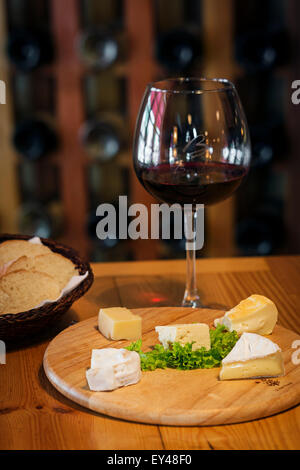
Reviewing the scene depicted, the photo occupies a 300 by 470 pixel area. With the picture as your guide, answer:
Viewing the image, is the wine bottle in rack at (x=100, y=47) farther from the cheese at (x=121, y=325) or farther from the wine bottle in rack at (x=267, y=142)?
the cheese at (x=121, y=325)

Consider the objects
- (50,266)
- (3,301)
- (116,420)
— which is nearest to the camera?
(116,420)

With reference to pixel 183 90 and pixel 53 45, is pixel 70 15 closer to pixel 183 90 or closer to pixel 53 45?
pixel 53 45

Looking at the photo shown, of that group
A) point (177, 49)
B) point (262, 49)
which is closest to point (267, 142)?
point (262, 49)

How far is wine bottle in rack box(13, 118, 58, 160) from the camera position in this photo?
252 cm

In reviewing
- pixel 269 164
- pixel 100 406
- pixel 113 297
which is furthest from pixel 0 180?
pixel 100 406

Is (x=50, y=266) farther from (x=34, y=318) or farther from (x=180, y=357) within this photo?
(x=180, y=357)

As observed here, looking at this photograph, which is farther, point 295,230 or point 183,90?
point 295,230

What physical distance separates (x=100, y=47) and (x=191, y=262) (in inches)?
60.6

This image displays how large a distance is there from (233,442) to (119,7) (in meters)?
2.14

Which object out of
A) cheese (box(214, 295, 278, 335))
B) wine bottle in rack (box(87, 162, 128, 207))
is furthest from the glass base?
wine bottle in rack (box(87, 162, 128, 207))

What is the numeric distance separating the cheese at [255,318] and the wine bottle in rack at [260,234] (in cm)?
159

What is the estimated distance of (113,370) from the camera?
0.81 metres

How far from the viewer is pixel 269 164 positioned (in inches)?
97.8

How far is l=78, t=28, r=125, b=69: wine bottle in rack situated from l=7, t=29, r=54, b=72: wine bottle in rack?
0.39 feet
